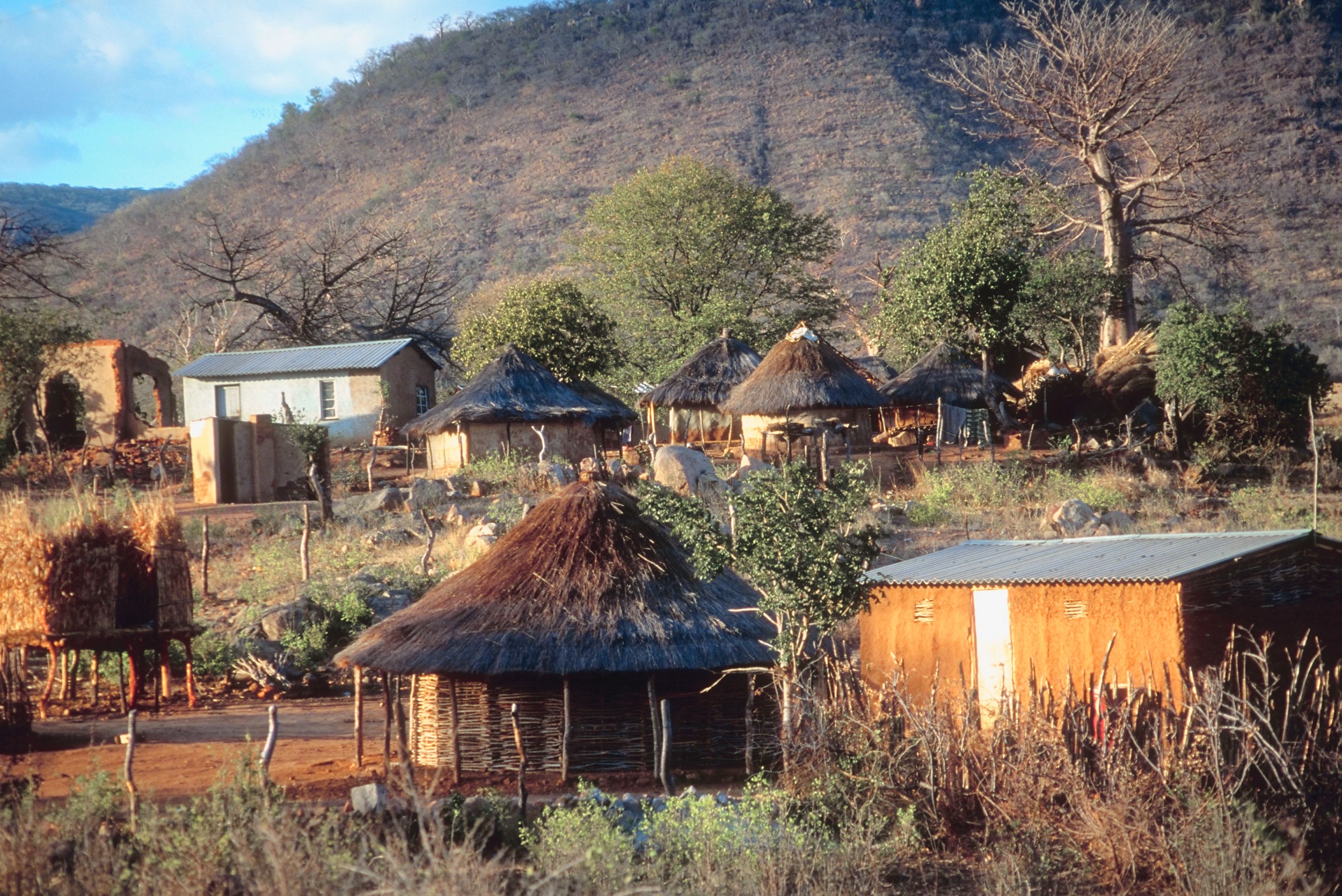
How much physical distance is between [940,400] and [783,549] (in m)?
17.3

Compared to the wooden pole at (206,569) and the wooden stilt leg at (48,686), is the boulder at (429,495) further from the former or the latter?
the wooden stilt leg at (48,686)

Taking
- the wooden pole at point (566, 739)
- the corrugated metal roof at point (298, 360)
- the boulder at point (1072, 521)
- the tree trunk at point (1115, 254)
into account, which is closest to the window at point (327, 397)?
the corrugated metal roof at point (298, 360)

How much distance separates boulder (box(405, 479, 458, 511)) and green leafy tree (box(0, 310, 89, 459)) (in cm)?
1150

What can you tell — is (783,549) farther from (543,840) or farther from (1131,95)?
(1131,95)

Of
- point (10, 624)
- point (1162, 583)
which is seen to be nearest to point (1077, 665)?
point (1162, 583)

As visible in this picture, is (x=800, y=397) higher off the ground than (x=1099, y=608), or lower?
higher

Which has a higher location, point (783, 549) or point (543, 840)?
point (783, 549)

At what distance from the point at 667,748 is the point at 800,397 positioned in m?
17.9

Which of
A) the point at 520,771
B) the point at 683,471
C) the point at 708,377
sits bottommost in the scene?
the point at 520,771

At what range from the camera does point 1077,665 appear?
461 inches

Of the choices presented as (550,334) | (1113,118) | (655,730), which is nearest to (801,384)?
(550,334)

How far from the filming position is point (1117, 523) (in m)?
21.3

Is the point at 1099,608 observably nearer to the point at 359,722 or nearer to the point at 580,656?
the point at 580,656

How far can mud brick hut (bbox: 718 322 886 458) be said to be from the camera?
1124 inches
